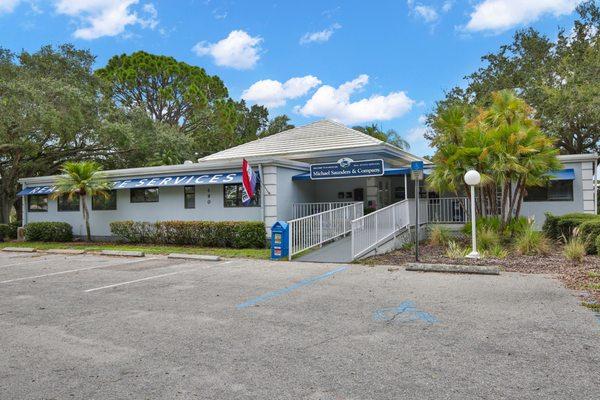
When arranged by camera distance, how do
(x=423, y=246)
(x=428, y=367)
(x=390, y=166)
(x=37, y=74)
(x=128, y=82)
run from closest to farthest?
1. (x=428, y=367)
2. (x=423, y=246)
3. (x=390, y=166)
4. (x=37, y=74)
5. (x=128, y=82)

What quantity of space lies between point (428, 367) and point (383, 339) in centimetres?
90

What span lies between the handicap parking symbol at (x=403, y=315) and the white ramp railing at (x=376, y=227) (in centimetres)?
482

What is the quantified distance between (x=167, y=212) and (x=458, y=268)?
40.4 ft

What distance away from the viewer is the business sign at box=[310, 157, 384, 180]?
14828 mm

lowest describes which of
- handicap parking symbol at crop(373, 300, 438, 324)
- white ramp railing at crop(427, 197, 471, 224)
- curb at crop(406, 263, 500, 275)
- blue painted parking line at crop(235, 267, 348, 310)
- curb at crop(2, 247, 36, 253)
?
curb at crop(2, 247, 36, 253)

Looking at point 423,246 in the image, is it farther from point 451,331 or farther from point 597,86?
point 597,86

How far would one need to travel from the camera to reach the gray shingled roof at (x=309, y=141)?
18.1 meters

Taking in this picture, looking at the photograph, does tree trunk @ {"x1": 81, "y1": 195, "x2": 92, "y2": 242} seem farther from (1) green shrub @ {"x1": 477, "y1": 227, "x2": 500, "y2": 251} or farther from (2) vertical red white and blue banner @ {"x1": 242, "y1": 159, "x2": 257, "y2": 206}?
(1) green shrub @ {"x1": 477, "y1": 227, "x2": 500, "y2": 251}

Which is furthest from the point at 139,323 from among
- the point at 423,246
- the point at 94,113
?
the point at 94,113

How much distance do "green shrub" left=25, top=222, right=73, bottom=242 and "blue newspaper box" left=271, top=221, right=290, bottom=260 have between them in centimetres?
1240

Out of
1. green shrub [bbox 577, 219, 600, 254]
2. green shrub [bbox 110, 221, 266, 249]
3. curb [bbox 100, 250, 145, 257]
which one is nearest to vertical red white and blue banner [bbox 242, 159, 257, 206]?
green shrub [bbox 110, 221, 266, 249]

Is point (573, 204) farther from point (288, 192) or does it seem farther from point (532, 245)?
point (288, 192)

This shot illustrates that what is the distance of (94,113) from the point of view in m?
22.6

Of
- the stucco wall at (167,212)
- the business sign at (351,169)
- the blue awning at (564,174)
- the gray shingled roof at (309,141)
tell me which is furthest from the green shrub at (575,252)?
the stucco wall at (167,212)
